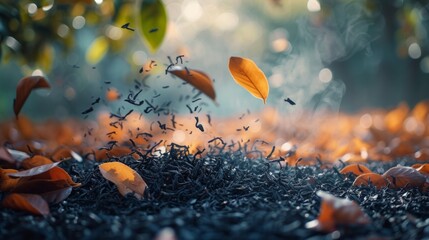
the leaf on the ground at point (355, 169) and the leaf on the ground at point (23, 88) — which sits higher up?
the leaf on the ground at point (355, 169)

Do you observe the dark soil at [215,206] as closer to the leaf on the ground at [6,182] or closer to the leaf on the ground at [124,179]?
the leaf on the ground at [124,179]

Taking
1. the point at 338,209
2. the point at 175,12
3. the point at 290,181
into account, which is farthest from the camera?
the point at 175,12

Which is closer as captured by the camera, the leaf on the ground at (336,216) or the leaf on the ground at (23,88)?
the leaf on the ground at (336,216)

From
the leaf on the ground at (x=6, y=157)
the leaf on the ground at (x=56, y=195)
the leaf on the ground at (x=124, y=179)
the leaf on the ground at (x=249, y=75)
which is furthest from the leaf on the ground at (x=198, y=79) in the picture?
the leaf on the ground at (x=6, y=157)

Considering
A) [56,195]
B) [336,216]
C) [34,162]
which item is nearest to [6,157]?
[34,162]

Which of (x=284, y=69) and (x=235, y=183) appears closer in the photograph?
(x=235, y=183)

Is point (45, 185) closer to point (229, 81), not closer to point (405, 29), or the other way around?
point (405, 29)

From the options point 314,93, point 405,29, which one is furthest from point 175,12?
point 405,29
